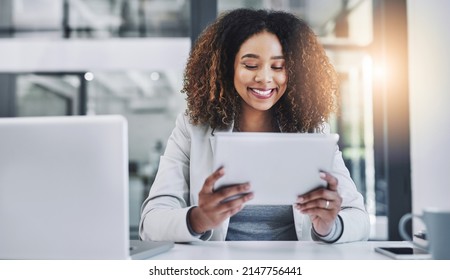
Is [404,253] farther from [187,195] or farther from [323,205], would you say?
[187,195]

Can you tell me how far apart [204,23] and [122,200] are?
5.61 ft

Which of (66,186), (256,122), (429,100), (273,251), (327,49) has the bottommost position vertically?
(273,251)

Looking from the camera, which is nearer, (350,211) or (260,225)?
(350,211)

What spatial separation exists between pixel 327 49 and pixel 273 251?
5.85ft

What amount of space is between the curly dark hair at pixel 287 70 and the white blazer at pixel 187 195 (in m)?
0.11

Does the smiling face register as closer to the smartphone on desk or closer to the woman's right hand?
the woman's right hand

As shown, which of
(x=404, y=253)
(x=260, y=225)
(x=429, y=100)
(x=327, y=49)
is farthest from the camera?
(x=327, y=49)

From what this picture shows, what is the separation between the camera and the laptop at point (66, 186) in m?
0.77

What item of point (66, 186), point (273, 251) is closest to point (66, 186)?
point (66, 186)

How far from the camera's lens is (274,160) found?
0.89 metres

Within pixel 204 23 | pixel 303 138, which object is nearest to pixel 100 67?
pixel 204 23

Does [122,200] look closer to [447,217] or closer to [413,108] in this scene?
[447,217]

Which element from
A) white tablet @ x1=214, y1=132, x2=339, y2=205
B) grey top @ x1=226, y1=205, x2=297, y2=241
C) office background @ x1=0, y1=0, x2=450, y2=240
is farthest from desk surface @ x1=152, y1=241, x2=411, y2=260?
office background @ x1=0, y1=0, x2=450, y2=240

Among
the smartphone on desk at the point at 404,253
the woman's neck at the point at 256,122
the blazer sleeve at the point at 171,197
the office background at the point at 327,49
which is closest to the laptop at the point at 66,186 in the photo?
the blazer sleeve at the point at 171,197
